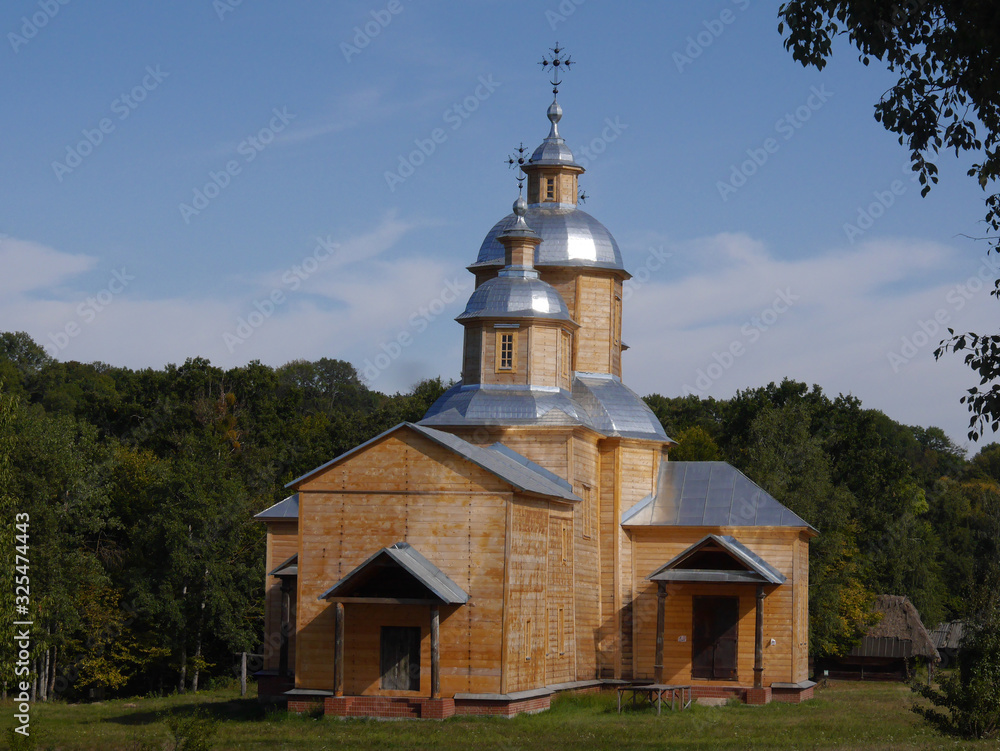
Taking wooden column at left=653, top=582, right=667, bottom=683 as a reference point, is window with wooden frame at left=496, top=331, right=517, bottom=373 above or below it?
above

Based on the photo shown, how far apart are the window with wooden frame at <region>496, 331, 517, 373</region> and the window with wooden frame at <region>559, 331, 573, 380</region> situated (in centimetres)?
131

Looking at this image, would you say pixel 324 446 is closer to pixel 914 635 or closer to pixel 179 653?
pixel 179 653

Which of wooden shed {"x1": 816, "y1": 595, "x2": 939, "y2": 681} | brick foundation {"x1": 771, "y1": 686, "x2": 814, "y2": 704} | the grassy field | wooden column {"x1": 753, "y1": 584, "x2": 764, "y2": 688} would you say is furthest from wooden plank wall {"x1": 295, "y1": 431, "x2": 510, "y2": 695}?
wooden shed {"x1": 816, "y1": 595, "x2": 939, "y2": 681}

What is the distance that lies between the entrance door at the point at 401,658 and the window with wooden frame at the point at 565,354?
369 inches

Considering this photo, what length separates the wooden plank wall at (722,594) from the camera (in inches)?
1276

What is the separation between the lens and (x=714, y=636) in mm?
32594

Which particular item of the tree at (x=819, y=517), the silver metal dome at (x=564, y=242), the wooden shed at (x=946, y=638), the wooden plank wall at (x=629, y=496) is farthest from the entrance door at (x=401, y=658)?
the wooden shed at (x=946, y=638)

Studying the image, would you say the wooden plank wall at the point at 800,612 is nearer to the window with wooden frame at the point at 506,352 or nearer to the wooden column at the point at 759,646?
the wooden column at the point at 759,646

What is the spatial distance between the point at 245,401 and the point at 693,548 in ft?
96.9

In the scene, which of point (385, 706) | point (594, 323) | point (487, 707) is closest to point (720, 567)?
point (594, 323)

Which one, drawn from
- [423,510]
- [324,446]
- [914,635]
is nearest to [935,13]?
[423,510]

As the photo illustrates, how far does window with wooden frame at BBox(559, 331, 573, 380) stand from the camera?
33344 mm

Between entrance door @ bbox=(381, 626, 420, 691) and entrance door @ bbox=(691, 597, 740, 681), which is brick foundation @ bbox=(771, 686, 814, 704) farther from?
entrance door @ bbox=(381, 626, 420, 691)

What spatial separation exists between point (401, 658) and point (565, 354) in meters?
10.4
